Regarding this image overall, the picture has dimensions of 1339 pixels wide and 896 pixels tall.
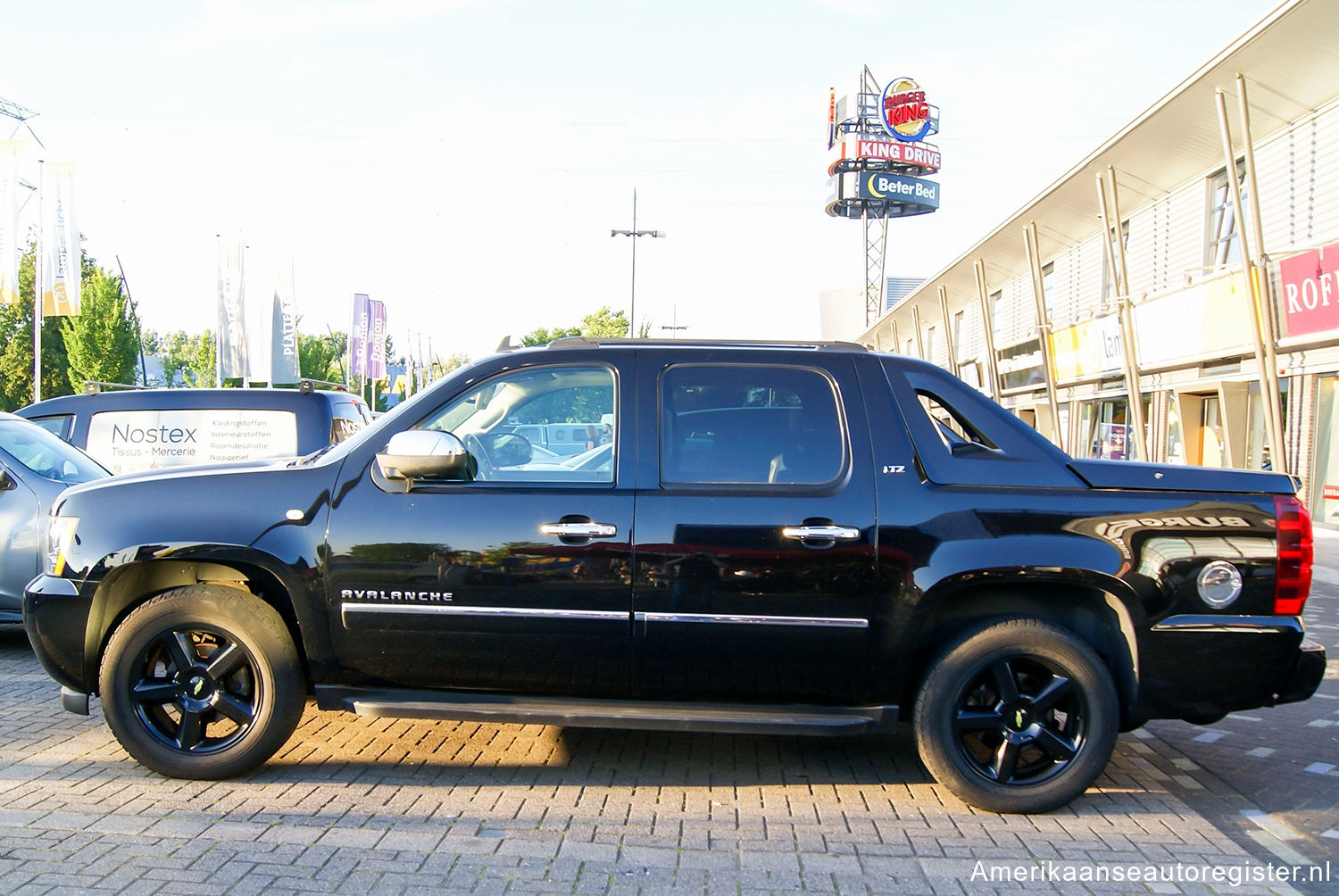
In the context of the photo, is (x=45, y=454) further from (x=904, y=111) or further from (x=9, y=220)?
(x=904, y=111)

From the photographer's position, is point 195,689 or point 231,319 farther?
point 231,319

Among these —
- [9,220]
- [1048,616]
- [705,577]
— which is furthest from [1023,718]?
[9,220]

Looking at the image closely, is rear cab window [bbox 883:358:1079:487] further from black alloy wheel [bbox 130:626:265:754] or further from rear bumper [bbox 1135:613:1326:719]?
black alloy wheel [bbox 130:626:265:754]

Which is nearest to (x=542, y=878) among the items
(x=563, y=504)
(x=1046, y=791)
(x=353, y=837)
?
(x=353, y=837)

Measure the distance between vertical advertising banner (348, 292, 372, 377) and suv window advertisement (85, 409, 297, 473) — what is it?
28771mm

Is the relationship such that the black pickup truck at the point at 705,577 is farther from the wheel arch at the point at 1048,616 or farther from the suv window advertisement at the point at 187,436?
the suv window advertisement at the point at 187,436

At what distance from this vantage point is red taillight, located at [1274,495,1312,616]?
13.2 feet

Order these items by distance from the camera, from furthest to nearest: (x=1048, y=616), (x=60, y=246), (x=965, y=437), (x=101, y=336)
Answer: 1. (x=101, y=336)
2. (x=60, y=246)
3. (x=965, y=437)
4. (x=1048, y=616)

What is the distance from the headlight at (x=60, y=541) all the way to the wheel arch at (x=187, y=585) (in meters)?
0.21

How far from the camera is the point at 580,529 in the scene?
409 cm

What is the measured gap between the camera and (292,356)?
67.8 feet

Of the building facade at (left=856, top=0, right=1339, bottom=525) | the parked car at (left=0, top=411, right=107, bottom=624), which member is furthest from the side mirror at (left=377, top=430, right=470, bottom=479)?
the building facade at (left=856, top=0, right=1339, bottom=525)

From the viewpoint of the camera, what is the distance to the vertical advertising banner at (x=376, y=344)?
37.7 metres

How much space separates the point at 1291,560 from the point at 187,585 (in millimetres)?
4590
